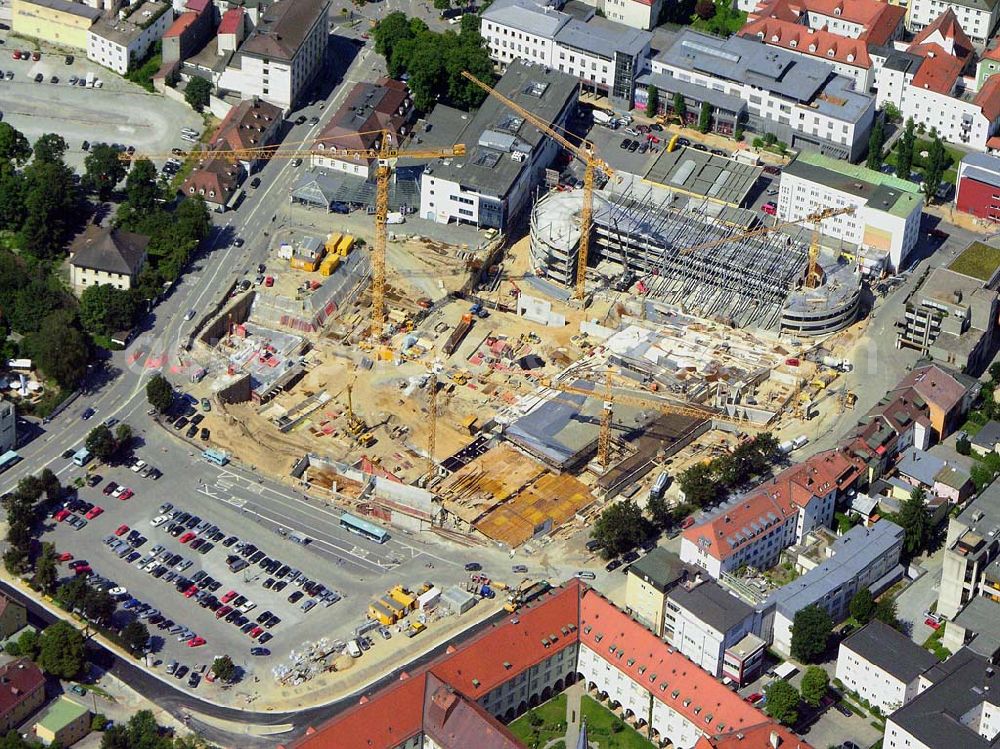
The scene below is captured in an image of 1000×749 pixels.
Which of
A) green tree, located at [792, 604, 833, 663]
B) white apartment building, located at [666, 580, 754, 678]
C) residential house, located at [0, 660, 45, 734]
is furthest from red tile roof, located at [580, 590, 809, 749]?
residential house, located at [0, 660, 45, 734]

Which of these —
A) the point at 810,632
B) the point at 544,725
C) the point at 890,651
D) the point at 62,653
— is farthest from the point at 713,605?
the point at 62,653

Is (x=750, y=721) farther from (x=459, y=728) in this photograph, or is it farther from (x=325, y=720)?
(x=325, y=720)

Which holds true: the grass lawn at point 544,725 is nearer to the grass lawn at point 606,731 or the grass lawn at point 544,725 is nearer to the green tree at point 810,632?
the grass lawn at point 606,731

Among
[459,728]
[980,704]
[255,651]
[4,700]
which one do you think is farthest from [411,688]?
[980,704]

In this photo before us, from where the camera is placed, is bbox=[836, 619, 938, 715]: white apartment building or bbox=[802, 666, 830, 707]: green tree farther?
bbox=[802, 666, 830, 707]: green tree

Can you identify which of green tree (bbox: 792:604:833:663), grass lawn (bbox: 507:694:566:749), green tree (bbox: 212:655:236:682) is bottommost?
grass lawn (bbox: 507:694:566:749)

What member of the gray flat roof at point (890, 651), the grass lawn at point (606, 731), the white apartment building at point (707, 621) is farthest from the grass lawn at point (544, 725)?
the gray flat roof at point (890, 651)

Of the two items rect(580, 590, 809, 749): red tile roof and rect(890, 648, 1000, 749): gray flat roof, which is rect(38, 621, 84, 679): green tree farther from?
rect(890, 648, 1000, 749): gray flat roof

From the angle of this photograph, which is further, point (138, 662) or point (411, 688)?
point (138, 662)
